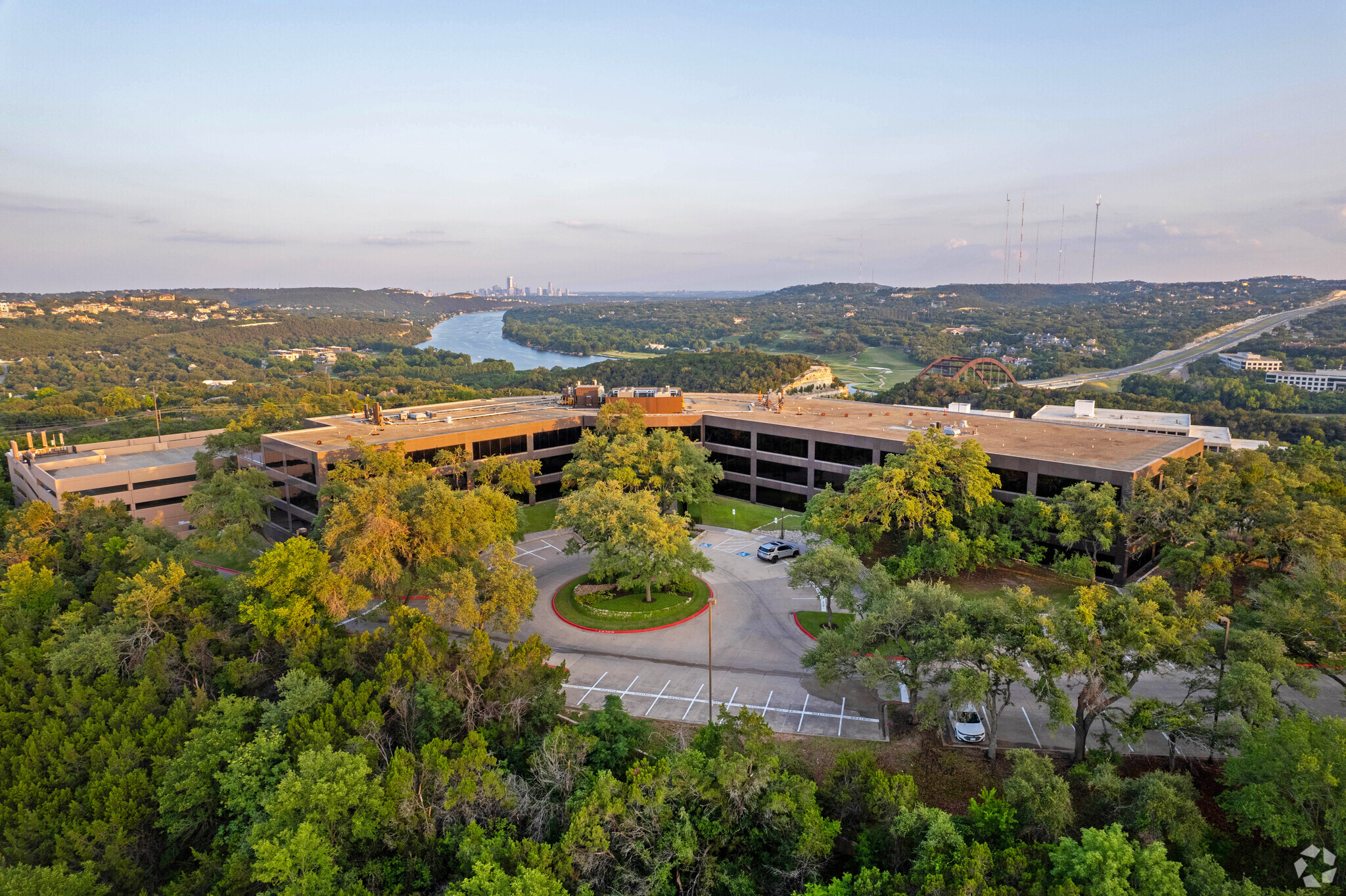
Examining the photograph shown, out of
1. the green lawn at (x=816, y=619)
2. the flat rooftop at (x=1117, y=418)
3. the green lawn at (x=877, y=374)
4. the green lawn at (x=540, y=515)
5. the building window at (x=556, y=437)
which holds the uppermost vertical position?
the building window at (x=556, y=437)

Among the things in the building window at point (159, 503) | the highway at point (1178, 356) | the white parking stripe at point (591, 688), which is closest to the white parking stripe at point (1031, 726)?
the white parking stripe at point (591, 688)

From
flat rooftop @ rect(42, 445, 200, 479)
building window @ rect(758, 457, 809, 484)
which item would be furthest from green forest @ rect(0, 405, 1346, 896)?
flat rooftop @ rect(42, 445, 200, 479)

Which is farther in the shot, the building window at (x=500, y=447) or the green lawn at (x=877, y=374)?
the green lawn at (x=877, y=374)

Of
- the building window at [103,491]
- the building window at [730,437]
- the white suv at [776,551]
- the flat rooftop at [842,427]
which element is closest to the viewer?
the white suv at [776,551]

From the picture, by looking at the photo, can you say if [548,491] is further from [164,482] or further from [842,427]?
[164,482]

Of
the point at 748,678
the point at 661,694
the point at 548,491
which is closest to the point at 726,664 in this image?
the point at 748,678

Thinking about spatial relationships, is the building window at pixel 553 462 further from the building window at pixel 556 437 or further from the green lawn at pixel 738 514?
the green lawn at pixel 738 514
